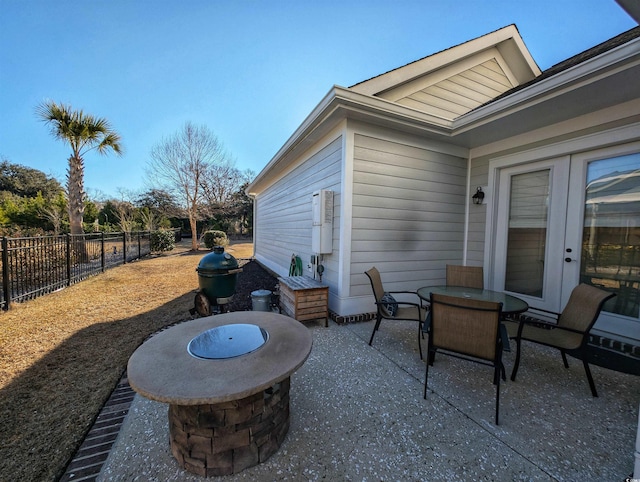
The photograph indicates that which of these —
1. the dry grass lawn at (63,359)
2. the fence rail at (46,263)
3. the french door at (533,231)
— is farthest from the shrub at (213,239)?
the french door at (533,231)

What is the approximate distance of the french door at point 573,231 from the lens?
9.71ft

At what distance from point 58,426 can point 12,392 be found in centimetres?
85

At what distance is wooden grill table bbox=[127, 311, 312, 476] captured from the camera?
51.0 inches

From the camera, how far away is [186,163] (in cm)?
1442

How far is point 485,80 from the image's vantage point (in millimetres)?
5297

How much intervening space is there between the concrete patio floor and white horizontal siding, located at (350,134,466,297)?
1.63 metres

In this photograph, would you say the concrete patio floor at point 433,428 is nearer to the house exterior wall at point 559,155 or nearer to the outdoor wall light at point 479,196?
the house exterior wall at point 559,155

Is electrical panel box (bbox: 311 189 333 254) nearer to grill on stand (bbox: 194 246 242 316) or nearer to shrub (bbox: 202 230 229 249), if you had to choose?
grill on stand (bbox: 194 246 242 316)

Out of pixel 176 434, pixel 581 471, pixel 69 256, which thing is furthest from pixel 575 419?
pixel 69 256

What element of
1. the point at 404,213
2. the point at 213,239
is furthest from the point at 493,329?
the point at 213,239

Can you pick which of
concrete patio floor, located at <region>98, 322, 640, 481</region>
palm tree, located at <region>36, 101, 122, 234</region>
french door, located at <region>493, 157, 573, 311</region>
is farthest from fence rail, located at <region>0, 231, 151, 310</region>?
french door, located at <region>493, 157, 573, 311</region>

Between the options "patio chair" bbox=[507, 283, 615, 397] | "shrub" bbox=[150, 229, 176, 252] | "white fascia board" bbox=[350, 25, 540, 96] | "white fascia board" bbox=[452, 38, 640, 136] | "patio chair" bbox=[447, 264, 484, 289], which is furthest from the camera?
"shrub" bbox=[150, 229, 176, 252]

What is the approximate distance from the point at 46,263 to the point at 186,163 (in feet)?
34.7

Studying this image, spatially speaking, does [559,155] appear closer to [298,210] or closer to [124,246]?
[298,210]
